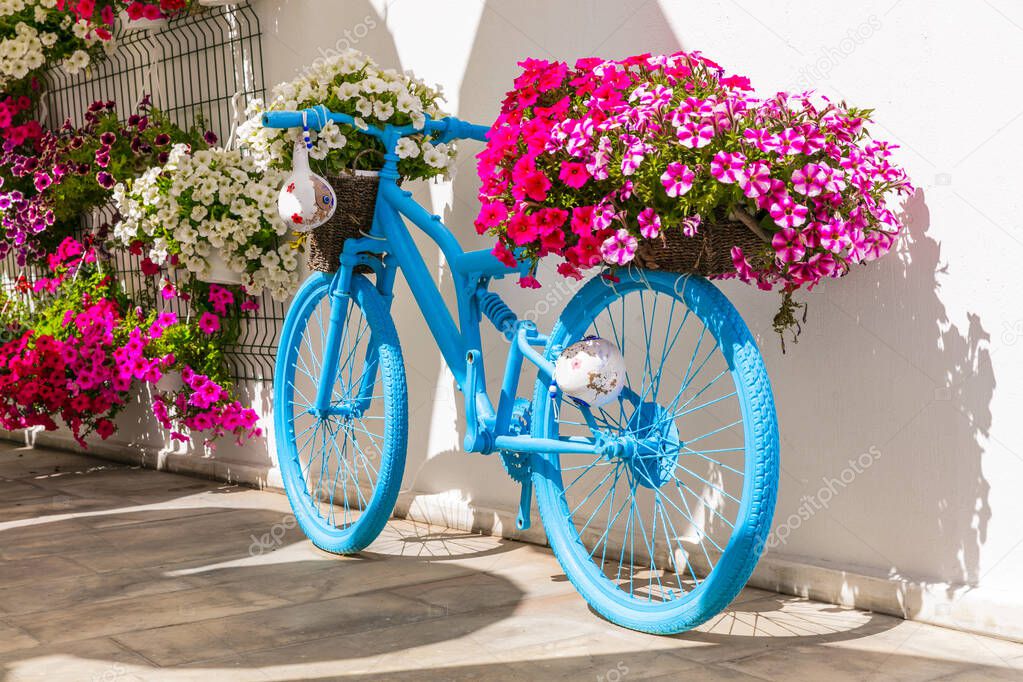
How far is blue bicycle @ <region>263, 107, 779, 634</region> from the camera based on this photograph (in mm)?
2529

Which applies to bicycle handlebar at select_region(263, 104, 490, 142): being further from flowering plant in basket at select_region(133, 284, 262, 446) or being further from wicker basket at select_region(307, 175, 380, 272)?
flowering plant in basket at select_region(133, 284, 262, 446)

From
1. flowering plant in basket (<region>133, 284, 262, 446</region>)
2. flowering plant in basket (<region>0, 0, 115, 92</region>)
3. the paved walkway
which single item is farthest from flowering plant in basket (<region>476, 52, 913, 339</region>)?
flowering plant in basket (<region>0, 0, 115, 92</region>)

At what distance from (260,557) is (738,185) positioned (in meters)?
1.94

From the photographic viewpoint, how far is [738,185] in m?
2.36

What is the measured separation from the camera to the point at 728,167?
2.36 m

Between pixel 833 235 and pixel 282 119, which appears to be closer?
pixel 833 235

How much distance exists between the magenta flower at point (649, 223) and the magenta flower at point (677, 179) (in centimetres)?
8

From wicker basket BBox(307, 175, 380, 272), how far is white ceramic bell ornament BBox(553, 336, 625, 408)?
1.02m

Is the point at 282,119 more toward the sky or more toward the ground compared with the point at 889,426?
more toward the sky

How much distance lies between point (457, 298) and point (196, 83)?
7.29ft

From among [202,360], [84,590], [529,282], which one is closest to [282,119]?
[529,282]

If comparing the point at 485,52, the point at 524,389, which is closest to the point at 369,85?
the point at 485,52

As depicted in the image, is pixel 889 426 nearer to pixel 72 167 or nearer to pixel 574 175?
pixel 574 175

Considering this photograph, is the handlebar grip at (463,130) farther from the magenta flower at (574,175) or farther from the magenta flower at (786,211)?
the magenta flower at (786,211)
